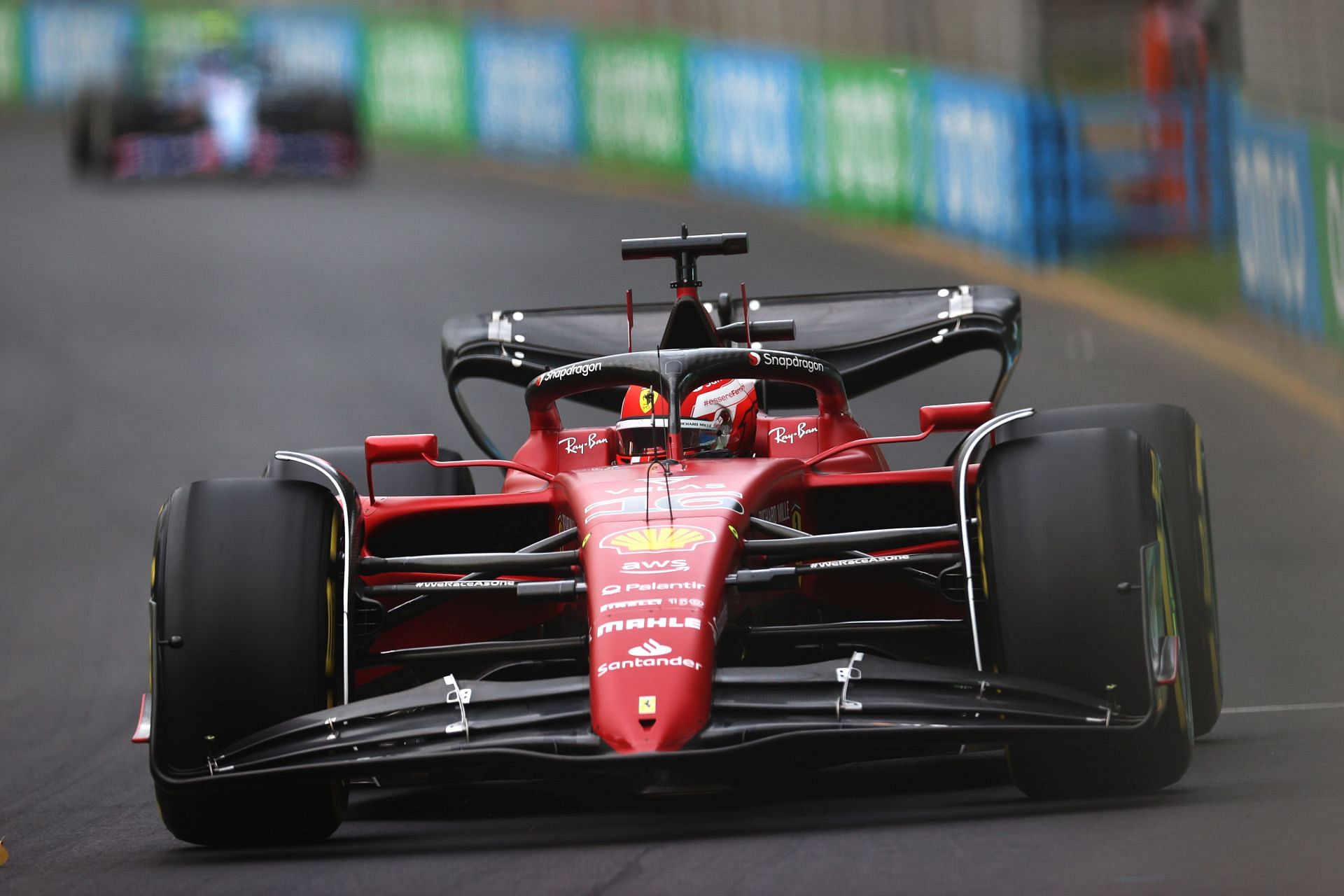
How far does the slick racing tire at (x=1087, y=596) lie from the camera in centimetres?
604

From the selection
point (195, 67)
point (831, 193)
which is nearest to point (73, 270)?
point (195, 67)

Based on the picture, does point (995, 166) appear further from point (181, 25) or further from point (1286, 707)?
point (181, 25)

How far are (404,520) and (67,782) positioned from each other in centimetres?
177

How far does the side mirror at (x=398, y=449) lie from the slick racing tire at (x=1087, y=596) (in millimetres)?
1982

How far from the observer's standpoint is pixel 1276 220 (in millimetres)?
16156

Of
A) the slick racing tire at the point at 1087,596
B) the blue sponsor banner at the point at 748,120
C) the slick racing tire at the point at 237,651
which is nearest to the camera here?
the slick racing tire at the point at 1087,596

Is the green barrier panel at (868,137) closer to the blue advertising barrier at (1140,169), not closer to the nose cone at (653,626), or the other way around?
the blue advertising barrier at (1140,169)

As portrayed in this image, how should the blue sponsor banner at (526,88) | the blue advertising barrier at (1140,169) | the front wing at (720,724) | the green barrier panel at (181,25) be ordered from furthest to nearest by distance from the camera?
the green barrier panel at (181,25)
the blue sponsor banner at (526,88)
the blue advertising barrier at (1140,169)
the front wing at (720,724)

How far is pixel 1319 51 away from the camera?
16594 millimetres

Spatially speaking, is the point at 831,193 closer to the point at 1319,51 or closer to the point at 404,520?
the point at 1319,51

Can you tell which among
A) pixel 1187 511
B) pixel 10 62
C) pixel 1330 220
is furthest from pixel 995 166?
pixel 10 62

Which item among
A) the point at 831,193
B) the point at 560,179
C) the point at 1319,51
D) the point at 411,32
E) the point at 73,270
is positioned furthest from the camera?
the point at 411,32

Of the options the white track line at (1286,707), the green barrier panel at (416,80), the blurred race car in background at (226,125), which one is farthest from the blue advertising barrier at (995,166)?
the green barrier panel at (416,80)

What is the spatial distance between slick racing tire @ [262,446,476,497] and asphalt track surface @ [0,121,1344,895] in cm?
132
